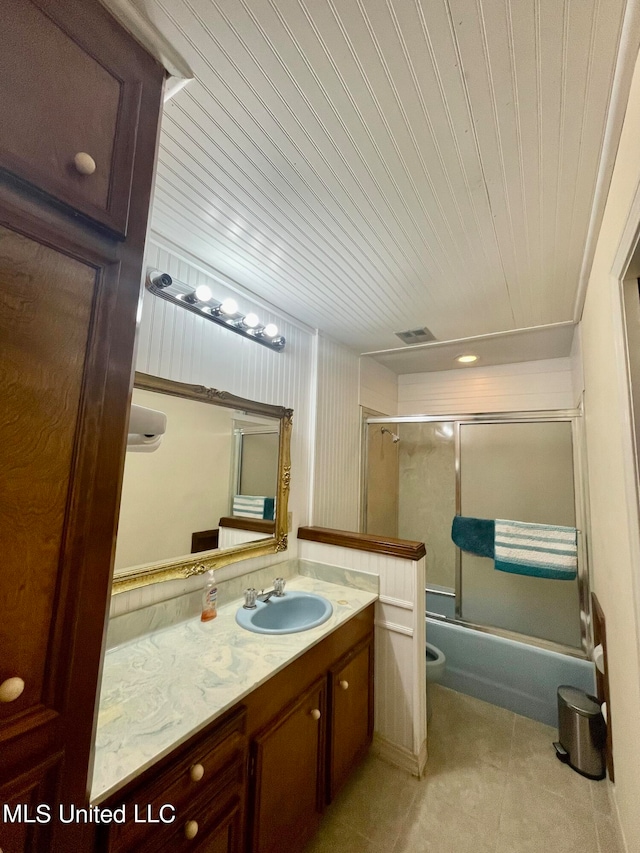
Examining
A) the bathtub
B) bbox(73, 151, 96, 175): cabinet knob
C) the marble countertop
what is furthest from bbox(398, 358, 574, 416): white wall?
bbox(73, 151, 96, 175): cabinet knob

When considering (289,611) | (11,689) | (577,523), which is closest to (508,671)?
(577,523)

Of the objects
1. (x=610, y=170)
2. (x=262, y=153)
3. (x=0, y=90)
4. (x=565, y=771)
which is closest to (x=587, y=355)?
(x=610, y=170)

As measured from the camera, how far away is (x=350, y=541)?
6.20ft

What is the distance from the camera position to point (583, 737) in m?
1.64

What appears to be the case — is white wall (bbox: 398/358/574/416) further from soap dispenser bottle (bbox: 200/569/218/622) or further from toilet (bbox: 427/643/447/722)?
soap dispenser bottle (bbox: 200/569/218/622)

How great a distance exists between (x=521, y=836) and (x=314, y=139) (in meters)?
2.63

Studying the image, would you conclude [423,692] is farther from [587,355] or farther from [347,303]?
[347,303]

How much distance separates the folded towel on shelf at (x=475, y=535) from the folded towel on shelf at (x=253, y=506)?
4.63 feet

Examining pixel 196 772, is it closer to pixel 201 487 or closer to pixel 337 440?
pixel 201 487

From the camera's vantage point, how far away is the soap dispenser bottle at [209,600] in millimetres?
1475

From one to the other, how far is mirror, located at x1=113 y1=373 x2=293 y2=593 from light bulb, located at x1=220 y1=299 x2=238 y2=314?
1.31ft

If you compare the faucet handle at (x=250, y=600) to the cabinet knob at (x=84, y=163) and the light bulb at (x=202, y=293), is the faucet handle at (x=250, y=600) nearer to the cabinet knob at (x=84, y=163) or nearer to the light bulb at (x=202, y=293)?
the light bulb at (x=202, y=293)

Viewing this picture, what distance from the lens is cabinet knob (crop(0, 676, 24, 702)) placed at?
52 centimetres

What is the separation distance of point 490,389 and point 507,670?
2.10 m
